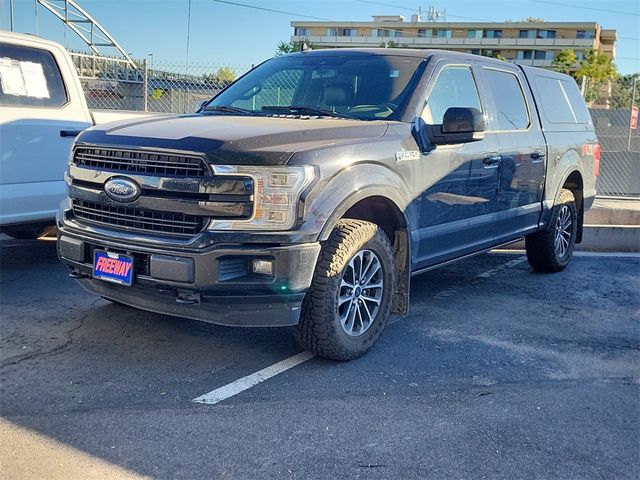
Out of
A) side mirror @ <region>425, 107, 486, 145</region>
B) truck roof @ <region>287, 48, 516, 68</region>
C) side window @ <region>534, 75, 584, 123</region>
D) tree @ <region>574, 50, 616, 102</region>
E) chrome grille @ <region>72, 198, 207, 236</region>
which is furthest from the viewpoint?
tree @ <region>574, 50, 616, 102</region>

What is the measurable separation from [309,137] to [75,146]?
1.52 m

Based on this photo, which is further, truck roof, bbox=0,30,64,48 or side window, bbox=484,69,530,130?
truck roof, bbox=0,30,64,48

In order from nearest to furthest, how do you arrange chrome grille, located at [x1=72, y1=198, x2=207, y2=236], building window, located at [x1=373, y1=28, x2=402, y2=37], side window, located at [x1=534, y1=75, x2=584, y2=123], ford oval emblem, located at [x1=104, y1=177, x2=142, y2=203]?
chrome grille, located at [x1=72, y1=198, x2=207, y2=236]
ford oval emblem, located at [x1=104, y1=177, x2=142, y2=203]
side window, located at [x1=534, y1=75, x2=584, y2=123]
building window, located at [x1=373, y1=28, x2=402, y2=37]

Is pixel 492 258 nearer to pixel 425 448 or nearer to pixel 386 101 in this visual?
pixel 386 101

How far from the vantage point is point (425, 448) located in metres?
3.21

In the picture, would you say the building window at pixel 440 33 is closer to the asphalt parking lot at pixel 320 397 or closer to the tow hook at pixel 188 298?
the asphalt parking lot at pixel 320 397

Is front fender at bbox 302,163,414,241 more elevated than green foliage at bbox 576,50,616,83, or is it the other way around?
green foliage at bbox 576,50,616,83

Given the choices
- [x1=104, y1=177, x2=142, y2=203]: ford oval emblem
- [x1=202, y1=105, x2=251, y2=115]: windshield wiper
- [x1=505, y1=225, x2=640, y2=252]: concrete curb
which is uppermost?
[x1=202, y1=105, x2=251, y2=115]: windshield wiper

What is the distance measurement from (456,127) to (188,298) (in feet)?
7.06

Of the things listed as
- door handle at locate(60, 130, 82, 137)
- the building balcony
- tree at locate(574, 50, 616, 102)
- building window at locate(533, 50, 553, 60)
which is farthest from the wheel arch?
building window at locate(533, 50, 553, 60)

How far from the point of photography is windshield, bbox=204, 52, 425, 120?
4773mm

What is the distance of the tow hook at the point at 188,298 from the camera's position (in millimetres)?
3719

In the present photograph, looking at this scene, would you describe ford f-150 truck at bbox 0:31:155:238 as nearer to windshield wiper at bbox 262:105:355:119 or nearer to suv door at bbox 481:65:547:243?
windshield wiper at bbox 262:105:355:119

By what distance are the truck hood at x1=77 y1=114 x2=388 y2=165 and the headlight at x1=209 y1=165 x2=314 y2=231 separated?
4 centimetres
